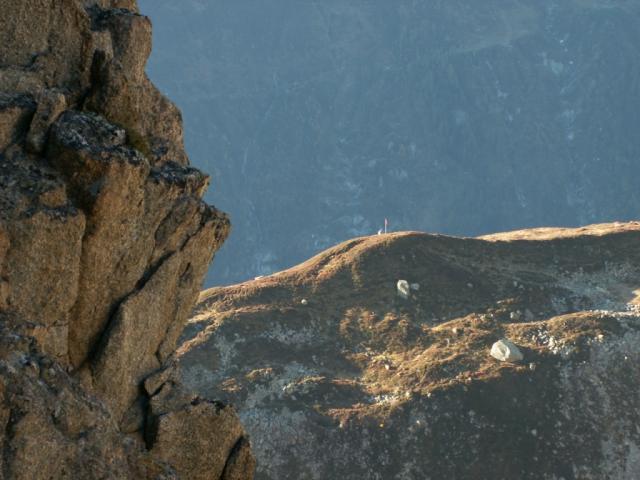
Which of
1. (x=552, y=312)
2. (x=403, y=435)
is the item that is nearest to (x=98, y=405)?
(x=403, y=435)

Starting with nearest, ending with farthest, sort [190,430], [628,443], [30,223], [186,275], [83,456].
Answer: [83,456], [30,223], [190,430], [186,275], [628,443]

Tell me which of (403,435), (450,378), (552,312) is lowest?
(403,435)

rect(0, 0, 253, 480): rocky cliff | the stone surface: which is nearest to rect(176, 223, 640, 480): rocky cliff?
the stone surface

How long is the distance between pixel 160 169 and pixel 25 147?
519 centimetres

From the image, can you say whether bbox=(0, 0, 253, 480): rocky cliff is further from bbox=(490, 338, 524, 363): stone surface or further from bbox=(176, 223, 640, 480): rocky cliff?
bbox=(490, 338, 524, 363): stone surface

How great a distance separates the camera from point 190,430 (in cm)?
2539

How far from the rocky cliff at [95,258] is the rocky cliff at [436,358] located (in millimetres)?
37680

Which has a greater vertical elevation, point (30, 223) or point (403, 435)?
point (403, 435)

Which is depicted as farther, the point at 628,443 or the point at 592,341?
the point at 592,341

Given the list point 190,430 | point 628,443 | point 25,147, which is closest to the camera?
point 25,147

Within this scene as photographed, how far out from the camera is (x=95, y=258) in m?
23.1

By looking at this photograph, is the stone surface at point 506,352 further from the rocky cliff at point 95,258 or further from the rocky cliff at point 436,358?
the rocky cliff at point 95,258

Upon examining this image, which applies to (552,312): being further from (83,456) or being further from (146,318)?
(83,456)

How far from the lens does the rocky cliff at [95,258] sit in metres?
18.9
